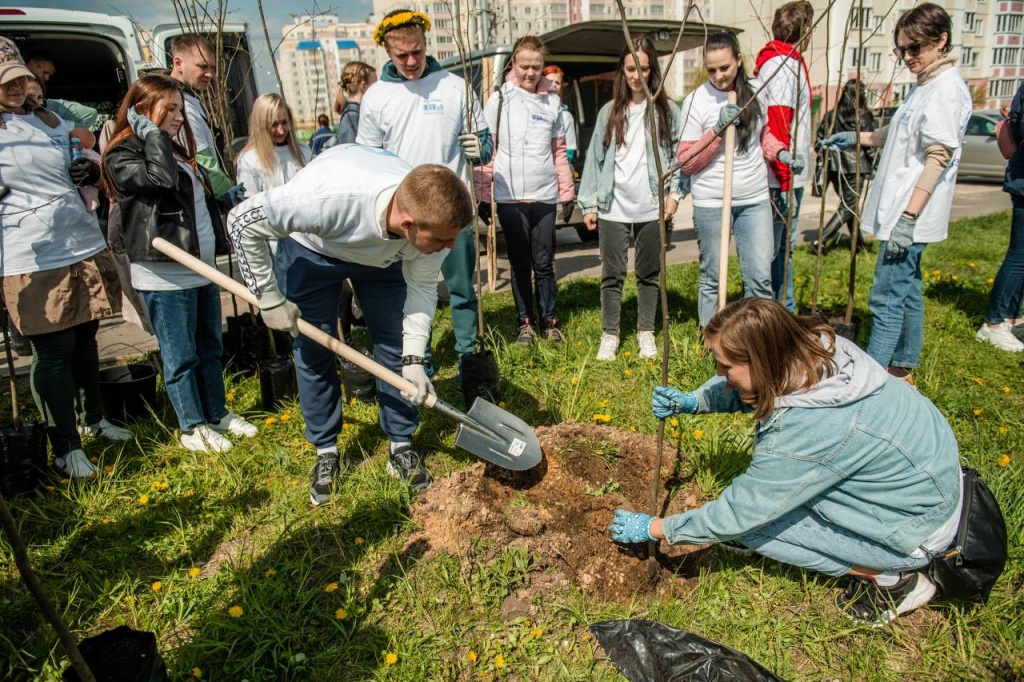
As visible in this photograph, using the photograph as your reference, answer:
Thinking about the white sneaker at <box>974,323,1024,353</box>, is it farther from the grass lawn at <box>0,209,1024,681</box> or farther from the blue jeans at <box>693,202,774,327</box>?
the blue jeans at <box>693,202,774,327</box>

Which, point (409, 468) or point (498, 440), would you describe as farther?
point (409, 468)

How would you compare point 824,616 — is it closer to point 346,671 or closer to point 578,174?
point 346,671

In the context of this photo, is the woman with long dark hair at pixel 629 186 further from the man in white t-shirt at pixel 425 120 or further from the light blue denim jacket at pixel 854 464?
the light blue denim jacket at pixel 854 464

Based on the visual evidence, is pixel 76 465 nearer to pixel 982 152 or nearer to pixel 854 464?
pixel 854 464

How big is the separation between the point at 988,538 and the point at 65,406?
3.81 metres

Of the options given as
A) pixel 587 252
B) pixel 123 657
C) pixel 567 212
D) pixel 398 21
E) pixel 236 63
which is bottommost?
pixel 587 252

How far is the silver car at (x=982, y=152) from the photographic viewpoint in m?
11.8

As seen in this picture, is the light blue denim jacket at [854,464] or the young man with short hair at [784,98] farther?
the young man with short hair at [784,98]

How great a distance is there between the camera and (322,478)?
9.50 feet

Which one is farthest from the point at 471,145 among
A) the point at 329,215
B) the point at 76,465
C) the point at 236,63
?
the point at 236,63

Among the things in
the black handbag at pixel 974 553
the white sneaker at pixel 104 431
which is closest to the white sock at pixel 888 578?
the black handbag at pixel 974 553

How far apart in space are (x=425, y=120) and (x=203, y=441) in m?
2.19

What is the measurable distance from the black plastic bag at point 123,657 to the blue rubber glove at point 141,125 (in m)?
2.02

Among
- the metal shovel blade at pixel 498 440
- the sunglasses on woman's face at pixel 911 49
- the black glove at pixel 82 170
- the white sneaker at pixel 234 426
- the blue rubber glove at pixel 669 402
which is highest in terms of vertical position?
the sunglasses on woman's face at pixel 911 49
